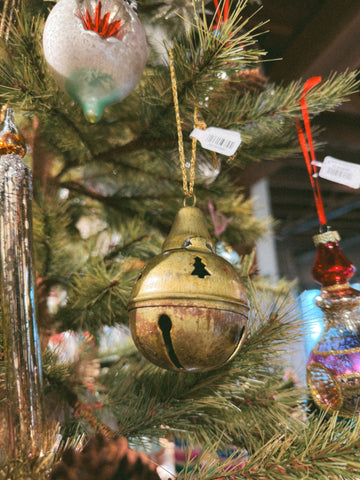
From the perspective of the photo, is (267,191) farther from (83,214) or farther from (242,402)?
(242,402)

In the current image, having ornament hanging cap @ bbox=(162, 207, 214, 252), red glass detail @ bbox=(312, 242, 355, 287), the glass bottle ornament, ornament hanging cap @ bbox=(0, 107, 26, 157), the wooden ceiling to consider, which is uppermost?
the wooden ceiling

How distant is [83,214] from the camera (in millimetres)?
911

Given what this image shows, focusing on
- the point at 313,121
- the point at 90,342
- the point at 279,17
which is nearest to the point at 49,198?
the point at 90,342

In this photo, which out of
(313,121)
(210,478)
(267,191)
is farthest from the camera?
(267,191)

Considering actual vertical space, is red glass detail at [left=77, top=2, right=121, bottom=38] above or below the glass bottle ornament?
above

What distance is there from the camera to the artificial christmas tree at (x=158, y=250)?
1.38 feet

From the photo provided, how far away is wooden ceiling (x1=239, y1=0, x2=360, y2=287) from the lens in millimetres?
865

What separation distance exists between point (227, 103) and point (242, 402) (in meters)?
0.46

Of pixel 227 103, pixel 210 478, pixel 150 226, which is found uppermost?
pixel 227 103

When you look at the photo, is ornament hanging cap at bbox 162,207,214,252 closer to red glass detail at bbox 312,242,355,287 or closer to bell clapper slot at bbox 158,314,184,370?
bell clapper slot at bbox 158,314,184,370

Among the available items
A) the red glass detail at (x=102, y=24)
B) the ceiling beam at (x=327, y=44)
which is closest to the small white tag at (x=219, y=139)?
the red glass detail at (x=102, y=24)

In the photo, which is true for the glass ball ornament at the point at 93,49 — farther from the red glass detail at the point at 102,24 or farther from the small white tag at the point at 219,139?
the small white tag at the point at 219,139

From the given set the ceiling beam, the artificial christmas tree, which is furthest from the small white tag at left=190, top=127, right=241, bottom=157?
the ceiling beam

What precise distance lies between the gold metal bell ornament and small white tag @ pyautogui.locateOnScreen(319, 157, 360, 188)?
1.01 feet
